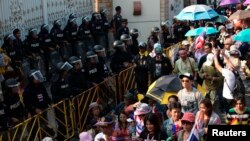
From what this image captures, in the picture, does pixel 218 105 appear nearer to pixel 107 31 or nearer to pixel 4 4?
pixel 4 4

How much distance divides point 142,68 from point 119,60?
1013mm

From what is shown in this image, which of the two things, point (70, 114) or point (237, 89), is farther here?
point (70, 114)

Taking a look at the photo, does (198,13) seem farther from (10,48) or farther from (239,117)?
(239,117)

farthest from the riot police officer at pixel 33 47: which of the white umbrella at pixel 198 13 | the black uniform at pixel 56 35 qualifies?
Result: the white umbrella at pixel 198 13

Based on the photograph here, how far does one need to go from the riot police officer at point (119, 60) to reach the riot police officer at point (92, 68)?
1379 millimetres

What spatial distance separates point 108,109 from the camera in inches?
516

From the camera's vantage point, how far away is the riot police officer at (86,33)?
18953 millimetres

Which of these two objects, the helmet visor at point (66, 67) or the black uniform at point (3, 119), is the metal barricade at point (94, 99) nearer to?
the helmet visor at point (66, 67)

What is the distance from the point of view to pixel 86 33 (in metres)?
19.0

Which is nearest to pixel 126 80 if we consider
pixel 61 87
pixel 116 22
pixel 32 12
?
pixel 61 87

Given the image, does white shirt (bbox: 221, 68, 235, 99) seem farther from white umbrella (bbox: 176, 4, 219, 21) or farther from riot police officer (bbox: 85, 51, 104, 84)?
white umbrella (bbox: 176, 4, 219, 21)

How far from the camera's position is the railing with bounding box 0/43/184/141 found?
10.4m

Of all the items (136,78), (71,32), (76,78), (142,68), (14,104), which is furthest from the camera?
(71,32)

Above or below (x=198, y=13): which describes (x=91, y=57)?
below
